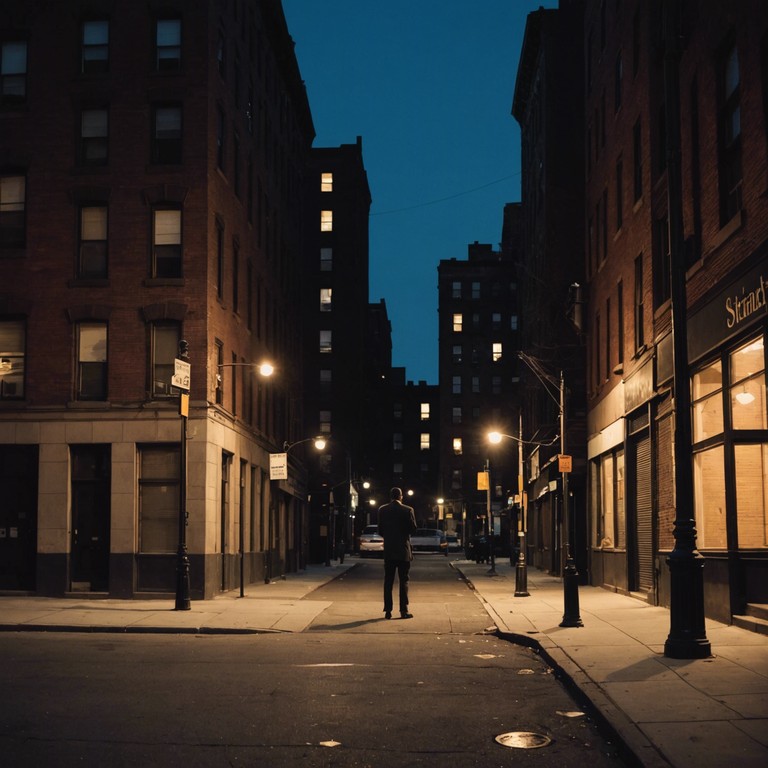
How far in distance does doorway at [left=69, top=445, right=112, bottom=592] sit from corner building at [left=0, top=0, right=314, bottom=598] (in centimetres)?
4

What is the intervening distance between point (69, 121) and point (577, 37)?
88.5 ft

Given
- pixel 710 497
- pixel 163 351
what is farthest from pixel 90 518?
pixel 710 497

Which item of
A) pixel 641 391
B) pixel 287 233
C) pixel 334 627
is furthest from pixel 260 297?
pixel 334 627

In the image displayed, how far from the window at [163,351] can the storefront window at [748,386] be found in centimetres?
1555

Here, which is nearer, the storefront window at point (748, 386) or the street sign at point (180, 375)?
the storefront window at point (748, 386)

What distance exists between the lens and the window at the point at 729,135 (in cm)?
1766

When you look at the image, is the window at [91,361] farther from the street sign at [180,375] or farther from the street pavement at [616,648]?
the street sign at [180,375]

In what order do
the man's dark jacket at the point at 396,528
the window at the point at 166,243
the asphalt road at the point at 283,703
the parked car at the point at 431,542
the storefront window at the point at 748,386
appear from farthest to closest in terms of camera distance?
the parked car at the point at 431,542 < the window at the point at 166,243 < the man's dark jacket at the point at 396,528 < the storefront window at the point at 748,386 < the asphalt road at the point at 283,703

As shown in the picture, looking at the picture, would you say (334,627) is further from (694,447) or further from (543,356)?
(543,356)

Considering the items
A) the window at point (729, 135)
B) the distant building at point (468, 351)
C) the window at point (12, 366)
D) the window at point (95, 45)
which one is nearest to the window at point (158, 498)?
the window at point (12, 366)

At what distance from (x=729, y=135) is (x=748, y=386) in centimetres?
442

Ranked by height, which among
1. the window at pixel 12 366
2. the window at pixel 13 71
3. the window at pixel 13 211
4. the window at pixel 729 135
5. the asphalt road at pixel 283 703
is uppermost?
the window at pixel 13 71

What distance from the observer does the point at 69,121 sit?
29.4 metres

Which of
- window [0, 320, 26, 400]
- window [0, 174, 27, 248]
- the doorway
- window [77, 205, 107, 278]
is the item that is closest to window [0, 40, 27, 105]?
window [0, 174, 27, 248]
